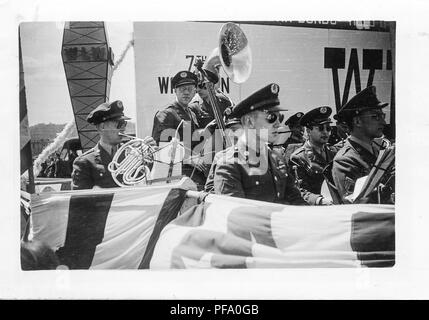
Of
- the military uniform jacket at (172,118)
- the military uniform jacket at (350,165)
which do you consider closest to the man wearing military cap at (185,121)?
the military uniform jacket at (172,118)

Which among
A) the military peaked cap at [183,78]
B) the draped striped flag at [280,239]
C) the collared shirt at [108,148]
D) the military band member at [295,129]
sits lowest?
the draped striped flag at [280,239]

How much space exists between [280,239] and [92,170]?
3.22 feet

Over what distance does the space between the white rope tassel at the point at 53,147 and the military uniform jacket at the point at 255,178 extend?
744mm

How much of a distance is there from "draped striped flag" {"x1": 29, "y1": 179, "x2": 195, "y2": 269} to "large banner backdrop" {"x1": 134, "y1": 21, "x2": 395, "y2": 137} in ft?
1.08

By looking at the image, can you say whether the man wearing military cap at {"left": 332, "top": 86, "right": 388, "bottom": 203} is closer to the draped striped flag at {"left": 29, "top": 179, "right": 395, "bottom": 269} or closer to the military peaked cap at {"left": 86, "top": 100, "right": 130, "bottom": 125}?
the draped striped flag at {"left": 29, "top": 179, "right": 395, "bottom": 269}

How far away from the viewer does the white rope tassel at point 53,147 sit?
2873mm

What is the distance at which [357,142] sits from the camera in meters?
2.97

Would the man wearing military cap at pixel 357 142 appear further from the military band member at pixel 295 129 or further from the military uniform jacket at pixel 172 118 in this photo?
the military uniform jacket at pixel 172 118

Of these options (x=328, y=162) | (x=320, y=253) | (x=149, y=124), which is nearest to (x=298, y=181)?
(x=328, y=162)

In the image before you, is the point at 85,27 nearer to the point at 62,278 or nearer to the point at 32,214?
the point at 32,214

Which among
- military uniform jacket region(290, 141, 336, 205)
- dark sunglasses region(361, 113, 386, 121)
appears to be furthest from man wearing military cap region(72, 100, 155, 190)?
dark sunglasses region(361, 113, 386, 121)

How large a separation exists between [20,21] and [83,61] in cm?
35

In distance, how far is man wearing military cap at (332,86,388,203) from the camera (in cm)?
293

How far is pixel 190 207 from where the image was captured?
9.58 ft
